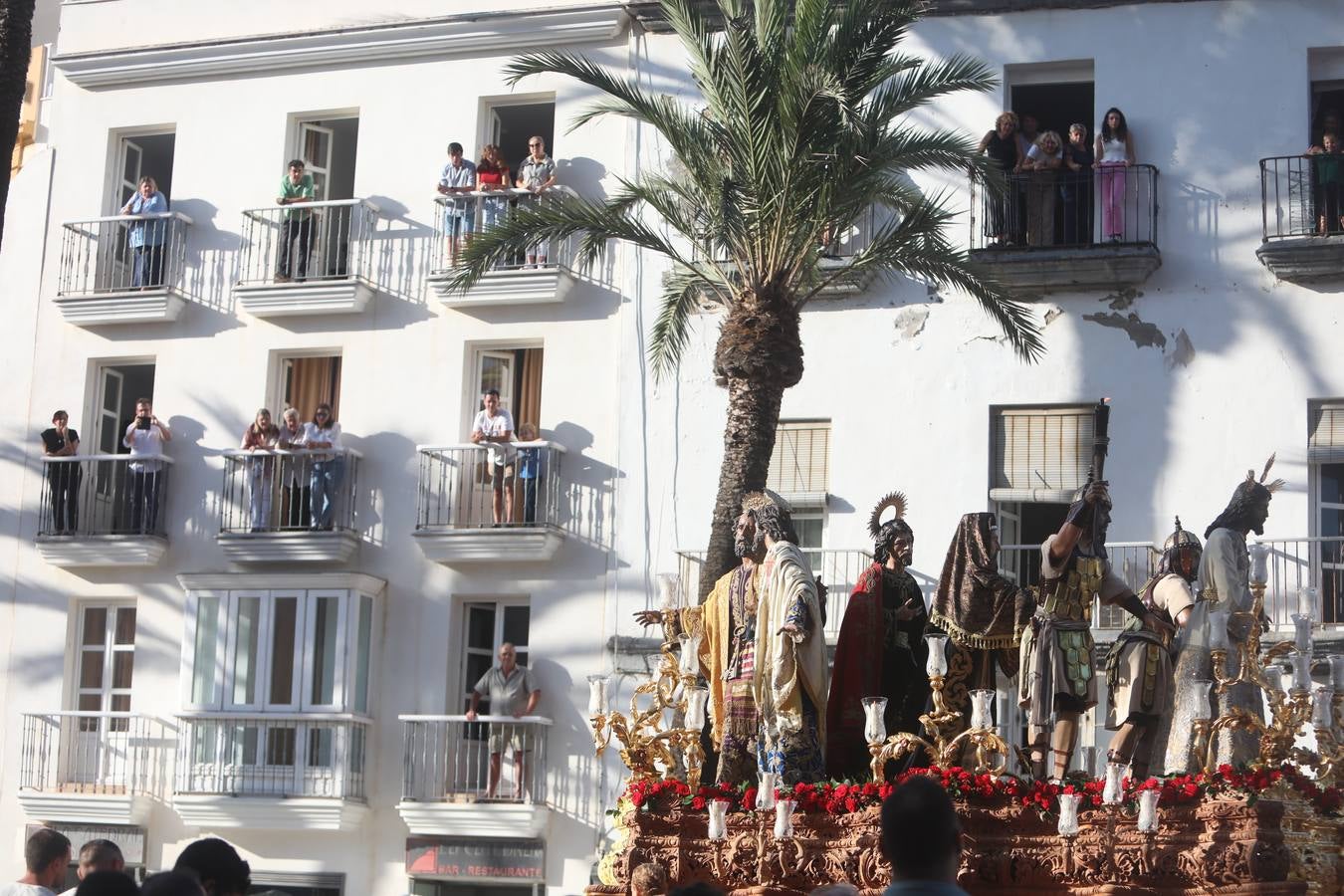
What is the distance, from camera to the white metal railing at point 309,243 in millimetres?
27344

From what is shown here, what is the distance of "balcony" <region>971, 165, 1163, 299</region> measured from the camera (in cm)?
2386

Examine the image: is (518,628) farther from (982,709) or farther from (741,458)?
(982,709)

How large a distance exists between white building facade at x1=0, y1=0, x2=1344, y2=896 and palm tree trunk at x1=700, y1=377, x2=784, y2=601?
3284 millimetres

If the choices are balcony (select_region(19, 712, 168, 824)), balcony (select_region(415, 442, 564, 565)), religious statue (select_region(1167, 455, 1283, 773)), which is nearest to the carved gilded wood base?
religious statue (select_region(1167, 455, 1283, 773))

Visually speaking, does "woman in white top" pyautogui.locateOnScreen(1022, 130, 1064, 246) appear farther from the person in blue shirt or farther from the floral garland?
the floral garland

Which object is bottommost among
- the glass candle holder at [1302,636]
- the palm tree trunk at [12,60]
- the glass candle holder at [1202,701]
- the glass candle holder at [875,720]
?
the glass candle holder at [875,720]

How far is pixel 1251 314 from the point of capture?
23.8 metres

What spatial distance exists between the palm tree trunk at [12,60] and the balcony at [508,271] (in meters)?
9.12

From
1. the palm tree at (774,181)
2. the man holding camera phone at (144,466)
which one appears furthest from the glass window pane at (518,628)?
the palm tree at (774,181)

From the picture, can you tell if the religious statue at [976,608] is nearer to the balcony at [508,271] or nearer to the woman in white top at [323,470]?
the balcony at [508,271]

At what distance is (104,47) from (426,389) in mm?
7021

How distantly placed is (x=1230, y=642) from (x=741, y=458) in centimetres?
870

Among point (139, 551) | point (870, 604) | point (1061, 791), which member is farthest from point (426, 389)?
point (1061, 791)

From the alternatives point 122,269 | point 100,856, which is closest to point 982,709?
point 100,856
